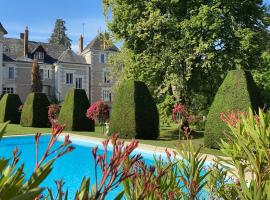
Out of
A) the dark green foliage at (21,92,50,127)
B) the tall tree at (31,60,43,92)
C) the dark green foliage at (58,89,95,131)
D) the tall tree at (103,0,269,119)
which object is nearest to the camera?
the tall tree at (103,0,269,119)

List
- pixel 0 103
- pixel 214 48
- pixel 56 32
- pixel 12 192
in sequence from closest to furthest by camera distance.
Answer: pixel 12 192
pixel 214 48
pixel 0 103
pixel 56 32

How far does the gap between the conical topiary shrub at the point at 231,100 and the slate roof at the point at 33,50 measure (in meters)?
33.8

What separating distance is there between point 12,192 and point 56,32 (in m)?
82.2

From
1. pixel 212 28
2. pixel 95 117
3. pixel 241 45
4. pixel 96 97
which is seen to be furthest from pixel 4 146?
pixel 96 97

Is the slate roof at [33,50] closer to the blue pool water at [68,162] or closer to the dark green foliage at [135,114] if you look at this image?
the blue pool water at [68,162]

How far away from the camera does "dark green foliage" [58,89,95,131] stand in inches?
982

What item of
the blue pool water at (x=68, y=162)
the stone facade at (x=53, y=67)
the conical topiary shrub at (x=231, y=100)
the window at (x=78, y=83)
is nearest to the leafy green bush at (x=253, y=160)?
the blue pool water at (x=68, y=162)

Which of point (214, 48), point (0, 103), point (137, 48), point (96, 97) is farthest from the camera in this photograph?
point (96, 97)

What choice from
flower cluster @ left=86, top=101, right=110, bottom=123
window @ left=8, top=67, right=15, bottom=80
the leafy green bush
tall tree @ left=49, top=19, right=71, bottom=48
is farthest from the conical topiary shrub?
tall tree @ left=49, top=19, right=71, bottom=48

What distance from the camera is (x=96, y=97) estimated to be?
162 feet

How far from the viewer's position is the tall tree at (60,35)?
79562mm

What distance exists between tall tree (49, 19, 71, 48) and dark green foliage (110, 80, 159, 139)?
62.4 metres

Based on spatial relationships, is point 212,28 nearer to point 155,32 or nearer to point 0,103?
point 155,32

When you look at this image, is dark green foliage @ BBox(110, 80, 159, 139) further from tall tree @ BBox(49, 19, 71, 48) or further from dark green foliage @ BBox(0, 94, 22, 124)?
tall tree @ BBox(49, 19, 71, 48)
